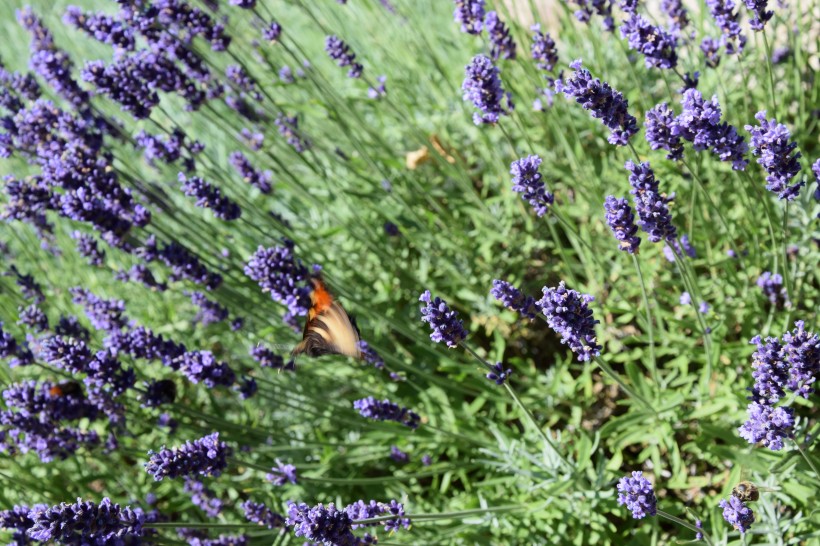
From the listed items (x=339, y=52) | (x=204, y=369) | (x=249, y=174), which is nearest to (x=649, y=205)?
(x=204, y=369)

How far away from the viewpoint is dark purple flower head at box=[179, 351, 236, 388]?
348 cm

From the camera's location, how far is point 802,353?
2.47 m

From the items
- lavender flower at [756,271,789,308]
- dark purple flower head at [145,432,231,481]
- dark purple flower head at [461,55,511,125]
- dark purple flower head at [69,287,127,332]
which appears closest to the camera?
dark purple flower head at [145,432,231,481]

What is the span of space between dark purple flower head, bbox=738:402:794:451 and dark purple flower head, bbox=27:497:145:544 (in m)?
1.92

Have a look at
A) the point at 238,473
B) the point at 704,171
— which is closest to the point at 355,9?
the point at 704,171

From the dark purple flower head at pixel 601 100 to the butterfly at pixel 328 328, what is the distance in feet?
3.22

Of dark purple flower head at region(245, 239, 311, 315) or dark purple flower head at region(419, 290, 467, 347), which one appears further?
dark purple flower head at region(245, 239, 311, 315)

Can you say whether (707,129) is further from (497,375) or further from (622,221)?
(497,375)

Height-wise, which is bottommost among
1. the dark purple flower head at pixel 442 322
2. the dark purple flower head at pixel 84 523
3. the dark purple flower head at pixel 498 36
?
the dark purple flower head at pixel 84 523

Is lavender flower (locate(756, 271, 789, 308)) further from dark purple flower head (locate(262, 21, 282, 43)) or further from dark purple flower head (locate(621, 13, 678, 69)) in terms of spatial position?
dark purple flower head (locate(262, 21, 282, 43))

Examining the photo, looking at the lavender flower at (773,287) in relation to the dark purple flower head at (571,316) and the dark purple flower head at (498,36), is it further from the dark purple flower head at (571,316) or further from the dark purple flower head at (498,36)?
the dark purple flower head at (498,36)

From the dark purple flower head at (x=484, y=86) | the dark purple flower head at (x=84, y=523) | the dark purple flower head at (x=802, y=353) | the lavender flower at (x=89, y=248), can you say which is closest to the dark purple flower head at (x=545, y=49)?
the dark purple flower head at (x=484, y=86)

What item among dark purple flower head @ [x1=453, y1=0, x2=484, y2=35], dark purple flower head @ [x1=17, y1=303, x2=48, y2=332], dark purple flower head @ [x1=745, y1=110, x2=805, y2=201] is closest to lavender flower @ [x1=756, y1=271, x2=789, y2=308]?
dark purple flower head @ [x1=745, y1=110, x2=805, y2=201]

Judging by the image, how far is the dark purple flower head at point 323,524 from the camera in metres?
2.46
